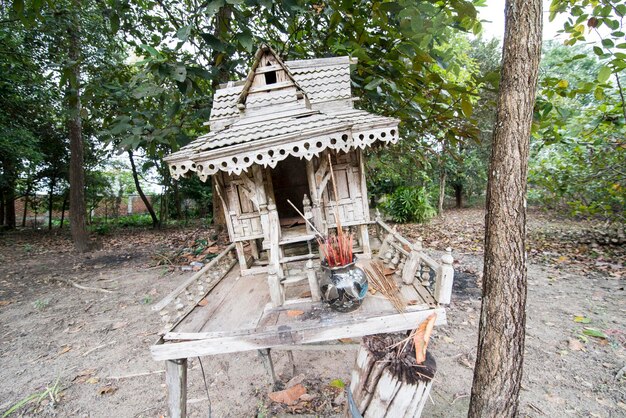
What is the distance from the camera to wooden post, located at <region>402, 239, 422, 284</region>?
2719mm

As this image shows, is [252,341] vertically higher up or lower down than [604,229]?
higher up

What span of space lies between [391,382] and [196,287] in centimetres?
278

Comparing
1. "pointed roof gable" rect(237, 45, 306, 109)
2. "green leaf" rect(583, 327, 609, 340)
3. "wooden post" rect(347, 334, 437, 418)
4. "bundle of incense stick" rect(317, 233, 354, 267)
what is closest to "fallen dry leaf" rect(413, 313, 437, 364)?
"wooden post" rect(347, 334, 437, 418)

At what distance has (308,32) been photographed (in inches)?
232

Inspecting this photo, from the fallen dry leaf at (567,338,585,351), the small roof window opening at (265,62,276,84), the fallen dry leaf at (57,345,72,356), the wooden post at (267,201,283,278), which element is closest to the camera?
the wooden post at (267,201,283,278)

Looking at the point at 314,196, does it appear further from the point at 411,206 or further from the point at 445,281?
the point at 411,206

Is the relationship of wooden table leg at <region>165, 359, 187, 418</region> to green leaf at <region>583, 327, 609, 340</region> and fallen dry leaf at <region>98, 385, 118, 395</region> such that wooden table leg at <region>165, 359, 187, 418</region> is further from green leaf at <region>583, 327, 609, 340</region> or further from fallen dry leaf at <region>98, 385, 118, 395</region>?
green leaf at <region>583, 327, 609, 340</region>

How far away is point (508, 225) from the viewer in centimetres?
180

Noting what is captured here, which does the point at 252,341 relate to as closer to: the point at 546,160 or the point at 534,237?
the point at 546,160

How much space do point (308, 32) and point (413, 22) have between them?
3887 mm

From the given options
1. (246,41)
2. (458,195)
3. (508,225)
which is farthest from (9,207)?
(458,195)

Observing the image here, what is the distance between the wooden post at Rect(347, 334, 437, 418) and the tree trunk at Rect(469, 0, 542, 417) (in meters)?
0.49

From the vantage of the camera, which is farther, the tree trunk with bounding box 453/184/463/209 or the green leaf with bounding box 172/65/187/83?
the tree trunk with bounding box 453/184/463/209

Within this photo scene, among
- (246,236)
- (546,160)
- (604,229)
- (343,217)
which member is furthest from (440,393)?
(604,229)
